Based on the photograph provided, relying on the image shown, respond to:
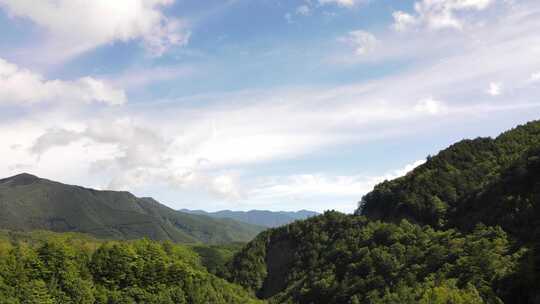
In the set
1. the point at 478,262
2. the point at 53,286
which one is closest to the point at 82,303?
the point at 53,286

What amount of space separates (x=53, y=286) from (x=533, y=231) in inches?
5671

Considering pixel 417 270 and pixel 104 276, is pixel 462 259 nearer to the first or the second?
pixel 417 270

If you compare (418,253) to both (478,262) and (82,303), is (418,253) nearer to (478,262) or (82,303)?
(478,262)

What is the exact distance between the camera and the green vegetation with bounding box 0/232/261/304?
140125 mm

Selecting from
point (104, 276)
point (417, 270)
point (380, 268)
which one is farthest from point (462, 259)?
point (104, 276)

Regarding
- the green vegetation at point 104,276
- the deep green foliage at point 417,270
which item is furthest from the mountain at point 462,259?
the green vegetation at point 104,276

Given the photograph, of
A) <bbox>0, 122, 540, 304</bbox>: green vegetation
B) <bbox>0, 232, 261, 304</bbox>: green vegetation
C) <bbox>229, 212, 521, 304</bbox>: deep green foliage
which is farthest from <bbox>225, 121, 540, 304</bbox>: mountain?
<bbox>0, 232, 261, 304</bbox>: green vegetation

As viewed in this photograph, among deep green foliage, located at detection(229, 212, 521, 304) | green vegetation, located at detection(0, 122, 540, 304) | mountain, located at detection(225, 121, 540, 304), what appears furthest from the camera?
green vegetation, located at detection(0, 122, 540, 304)

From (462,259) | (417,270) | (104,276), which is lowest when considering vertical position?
(104,276)

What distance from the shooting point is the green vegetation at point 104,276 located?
14012cm

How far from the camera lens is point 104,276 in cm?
15862

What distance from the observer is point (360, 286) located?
163 m

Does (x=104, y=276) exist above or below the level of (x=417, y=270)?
below

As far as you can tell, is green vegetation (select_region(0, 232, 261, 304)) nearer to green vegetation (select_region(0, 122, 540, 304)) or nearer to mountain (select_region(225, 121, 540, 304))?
green vegetation (select_region(0, 122, 540, 304))
